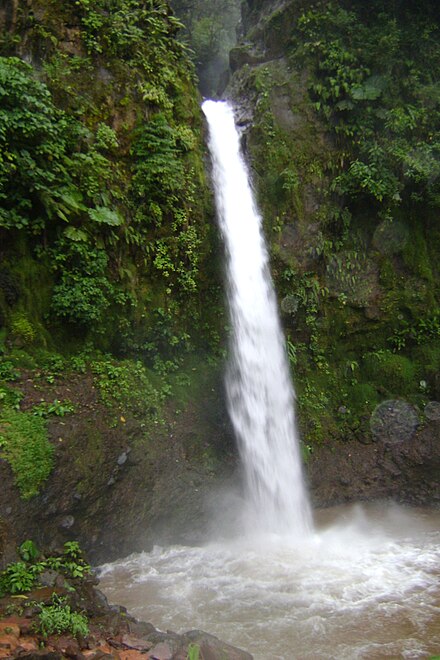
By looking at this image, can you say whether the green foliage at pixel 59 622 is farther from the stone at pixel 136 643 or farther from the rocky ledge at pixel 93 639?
the stone at pixel 136 643

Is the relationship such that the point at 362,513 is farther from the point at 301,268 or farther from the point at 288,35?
the point at 288,35

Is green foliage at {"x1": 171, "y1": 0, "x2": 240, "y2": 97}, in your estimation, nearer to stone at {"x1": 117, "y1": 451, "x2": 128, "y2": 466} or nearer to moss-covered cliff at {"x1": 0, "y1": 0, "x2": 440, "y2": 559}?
moss-covered cliff at {"x1": 0, "y1": 0, "x2": 440, "y2": 559}

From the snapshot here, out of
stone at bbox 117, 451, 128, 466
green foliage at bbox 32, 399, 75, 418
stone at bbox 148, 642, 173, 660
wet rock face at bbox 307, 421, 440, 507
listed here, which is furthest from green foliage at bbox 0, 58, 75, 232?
wet rock face at bbox 307, 421, 440, 507

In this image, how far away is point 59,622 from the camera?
423 cm

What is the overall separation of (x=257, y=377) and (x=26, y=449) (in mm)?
4388

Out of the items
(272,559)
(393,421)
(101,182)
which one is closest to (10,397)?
(101,182)

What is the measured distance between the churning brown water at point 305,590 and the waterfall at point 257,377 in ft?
2.05

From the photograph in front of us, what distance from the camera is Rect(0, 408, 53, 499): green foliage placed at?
227 inches

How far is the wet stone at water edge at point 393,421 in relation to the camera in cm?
934

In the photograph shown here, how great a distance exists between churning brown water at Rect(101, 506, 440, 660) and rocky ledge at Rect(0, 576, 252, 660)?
61cm

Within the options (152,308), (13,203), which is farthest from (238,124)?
(13,203)

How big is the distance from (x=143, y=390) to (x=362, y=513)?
463cm

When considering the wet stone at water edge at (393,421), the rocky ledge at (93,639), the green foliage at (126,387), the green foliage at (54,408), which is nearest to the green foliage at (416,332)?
the wet stone at water edge at (393,421)

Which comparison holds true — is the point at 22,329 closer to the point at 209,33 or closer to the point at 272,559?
the point at 272,559
